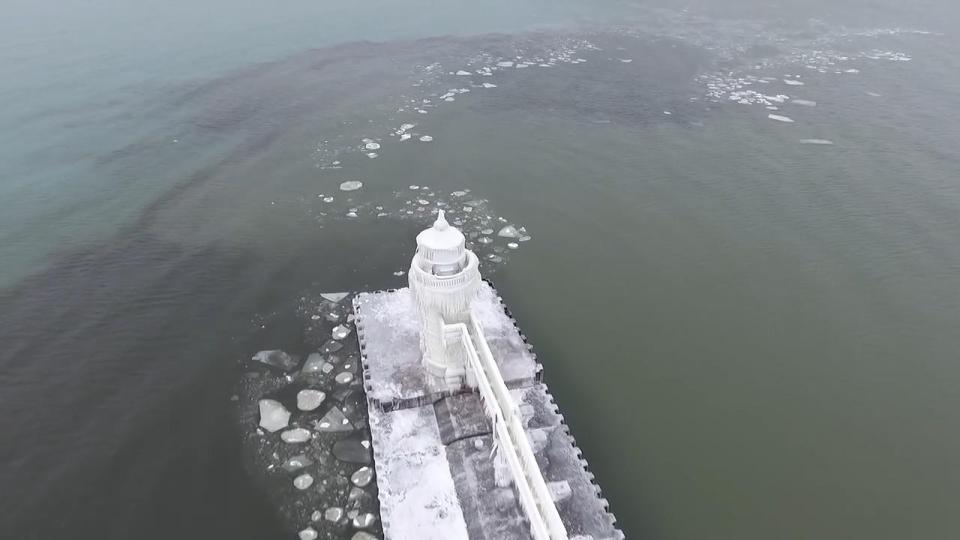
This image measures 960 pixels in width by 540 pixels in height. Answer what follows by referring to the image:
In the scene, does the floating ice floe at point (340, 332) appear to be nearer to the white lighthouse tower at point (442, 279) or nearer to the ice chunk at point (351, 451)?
the ice chunk at point (351, 451)

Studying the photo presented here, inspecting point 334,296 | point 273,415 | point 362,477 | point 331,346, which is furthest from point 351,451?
point 334,296

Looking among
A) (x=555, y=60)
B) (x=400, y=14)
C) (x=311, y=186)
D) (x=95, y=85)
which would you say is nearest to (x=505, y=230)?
(x=311, y=186)

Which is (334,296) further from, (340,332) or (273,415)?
(273,415)

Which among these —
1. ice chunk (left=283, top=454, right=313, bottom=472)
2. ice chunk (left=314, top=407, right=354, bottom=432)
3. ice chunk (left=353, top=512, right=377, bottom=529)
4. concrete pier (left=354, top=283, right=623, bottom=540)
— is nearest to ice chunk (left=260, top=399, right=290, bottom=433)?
ice chunk (left=314, top=407, right=354, bottom=432)

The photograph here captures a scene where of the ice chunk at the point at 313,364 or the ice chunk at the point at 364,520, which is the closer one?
the ice chunk at the point at 364,520

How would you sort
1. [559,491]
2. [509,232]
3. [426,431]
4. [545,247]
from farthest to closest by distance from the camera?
[509,232], [545,247], [426,431], [559,491]

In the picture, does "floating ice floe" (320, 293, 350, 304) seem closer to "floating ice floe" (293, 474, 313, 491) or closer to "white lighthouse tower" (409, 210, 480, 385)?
"white lighthouse tower" (409, 210, 480, 385)

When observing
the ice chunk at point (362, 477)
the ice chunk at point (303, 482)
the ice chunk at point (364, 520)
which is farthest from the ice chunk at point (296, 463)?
the ice chunk at point (364, 520)

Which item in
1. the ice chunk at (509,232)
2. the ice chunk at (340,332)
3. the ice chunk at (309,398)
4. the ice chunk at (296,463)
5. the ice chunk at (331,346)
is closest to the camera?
the ice chunk at (296,463)
